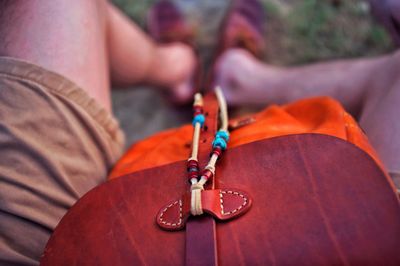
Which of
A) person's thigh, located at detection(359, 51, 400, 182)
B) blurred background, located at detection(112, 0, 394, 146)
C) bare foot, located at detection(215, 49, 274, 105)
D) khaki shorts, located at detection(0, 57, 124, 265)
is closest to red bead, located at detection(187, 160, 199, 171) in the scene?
khaki shorts, located at detection(0, 57, 124, 265)

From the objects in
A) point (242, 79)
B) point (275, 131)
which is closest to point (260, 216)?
point (275, 131)

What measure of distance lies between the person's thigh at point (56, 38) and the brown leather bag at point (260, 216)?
0.87ft

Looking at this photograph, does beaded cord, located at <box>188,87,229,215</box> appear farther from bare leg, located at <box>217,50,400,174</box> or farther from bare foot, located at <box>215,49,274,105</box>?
bare foot, located at <box>215,49,274,105</box>

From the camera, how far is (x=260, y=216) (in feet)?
2.05

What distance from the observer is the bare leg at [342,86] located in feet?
2.74

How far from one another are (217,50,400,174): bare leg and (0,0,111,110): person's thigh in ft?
1.78

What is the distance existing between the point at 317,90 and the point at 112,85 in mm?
574

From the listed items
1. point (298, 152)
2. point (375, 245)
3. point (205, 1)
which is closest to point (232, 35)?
point (205, 1)

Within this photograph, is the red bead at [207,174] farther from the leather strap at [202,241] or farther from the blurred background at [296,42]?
the blurred background at [296,42]

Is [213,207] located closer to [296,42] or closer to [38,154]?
[38,154]

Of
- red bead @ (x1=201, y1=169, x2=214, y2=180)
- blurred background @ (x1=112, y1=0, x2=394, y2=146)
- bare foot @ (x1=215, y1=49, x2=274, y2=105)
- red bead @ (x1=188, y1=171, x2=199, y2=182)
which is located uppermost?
blurred background @ (x1=112, y1=0, x2=394, y2=146)

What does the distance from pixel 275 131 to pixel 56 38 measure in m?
0.44

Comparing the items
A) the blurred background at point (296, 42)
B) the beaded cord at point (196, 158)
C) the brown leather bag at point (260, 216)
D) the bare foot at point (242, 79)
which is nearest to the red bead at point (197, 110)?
the beaded cord at point (196, 158)

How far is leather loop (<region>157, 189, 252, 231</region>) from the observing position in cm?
63
